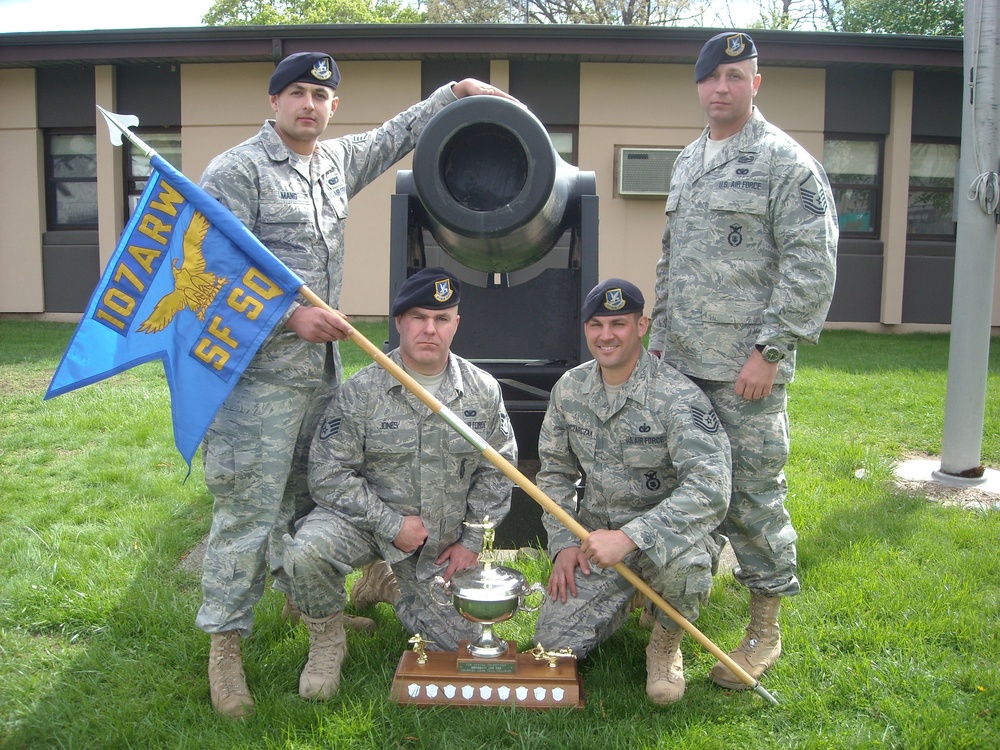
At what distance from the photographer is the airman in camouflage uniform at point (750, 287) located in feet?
9.48

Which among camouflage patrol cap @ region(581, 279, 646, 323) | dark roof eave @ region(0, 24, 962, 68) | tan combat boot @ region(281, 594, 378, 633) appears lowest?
tan combat boot @ region(281, 594, 378, 633)

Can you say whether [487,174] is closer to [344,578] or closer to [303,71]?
[303,71]

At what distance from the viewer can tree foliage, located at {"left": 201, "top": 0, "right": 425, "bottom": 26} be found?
32.2 metres

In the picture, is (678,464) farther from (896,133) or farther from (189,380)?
(896,133)

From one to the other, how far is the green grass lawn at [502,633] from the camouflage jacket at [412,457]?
0.48 meters

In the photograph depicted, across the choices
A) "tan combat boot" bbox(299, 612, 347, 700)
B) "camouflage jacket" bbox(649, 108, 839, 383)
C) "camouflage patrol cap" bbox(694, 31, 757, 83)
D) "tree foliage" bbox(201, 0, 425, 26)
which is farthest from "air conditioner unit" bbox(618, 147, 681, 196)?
"tree foliage" bbox(201, 0, 425, 26)

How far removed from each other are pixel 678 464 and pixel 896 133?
11.1 m

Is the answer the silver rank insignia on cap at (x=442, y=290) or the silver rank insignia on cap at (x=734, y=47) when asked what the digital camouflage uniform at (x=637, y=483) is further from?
the silver rank insignia on cap at (x=734, y=47)

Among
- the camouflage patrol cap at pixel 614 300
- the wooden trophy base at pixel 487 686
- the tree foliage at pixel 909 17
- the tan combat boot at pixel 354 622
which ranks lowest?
the tan combat boot at pixel 354 622

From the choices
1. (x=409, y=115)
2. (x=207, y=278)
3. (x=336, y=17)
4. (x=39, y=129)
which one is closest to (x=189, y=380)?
(x=207, y=278)

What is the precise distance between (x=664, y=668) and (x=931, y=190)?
1187cm

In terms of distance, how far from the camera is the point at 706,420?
9.57 ft

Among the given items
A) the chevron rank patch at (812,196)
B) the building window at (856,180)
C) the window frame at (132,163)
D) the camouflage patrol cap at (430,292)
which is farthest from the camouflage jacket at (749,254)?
the window frame at (132,163)

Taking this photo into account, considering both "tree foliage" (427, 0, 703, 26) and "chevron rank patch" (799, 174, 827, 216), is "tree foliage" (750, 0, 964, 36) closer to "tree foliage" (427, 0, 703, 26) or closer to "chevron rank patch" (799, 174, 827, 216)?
"tree foliage" (427, 0, 703, 26)
